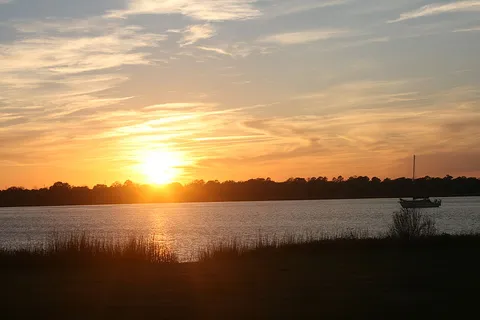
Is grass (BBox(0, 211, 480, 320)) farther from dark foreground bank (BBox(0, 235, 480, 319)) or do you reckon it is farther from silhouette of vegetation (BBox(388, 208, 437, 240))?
silhouette of vegetation (BBox(388, 208, 437, 240))

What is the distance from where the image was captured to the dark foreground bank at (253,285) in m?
10.2

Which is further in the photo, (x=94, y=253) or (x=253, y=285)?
(x=94, y=253)

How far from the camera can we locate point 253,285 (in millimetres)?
13156

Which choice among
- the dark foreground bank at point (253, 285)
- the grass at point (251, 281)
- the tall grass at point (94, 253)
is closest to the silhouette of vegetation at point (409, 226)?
the grass at point (251, 281)


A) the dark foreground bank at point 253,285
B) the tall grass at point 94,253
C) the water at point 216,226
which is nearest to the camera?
the dark foreground bank at point 253,285

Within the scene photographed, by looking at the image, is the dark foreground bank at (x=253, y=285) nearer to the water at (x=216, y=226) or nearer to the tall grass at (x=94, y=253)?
the tall grass at (x=94, y=253)

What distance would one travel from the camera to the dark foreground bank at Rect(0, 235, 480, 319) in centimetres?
1020

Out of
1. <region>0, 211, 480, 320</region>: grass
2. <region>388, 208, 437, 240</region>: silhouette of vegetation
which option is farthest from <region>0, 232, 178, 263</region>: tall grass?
<region>388, 208, 437, 240</region>: silhouette of vegetation

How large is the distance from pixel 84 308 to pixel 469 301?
669cm

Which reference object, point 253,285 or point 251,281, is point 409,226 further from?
point 253,285

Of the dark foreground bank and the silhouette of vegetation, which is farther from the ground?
the silhouette of vegetation

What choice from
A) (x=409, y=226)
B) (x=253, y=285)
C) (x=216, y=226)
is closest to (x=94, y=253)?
(x=253, y=285)

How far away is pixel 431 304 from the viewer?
10.6 m

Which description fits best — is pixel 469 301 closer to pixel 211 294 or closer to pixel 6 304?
pixel 211 294
